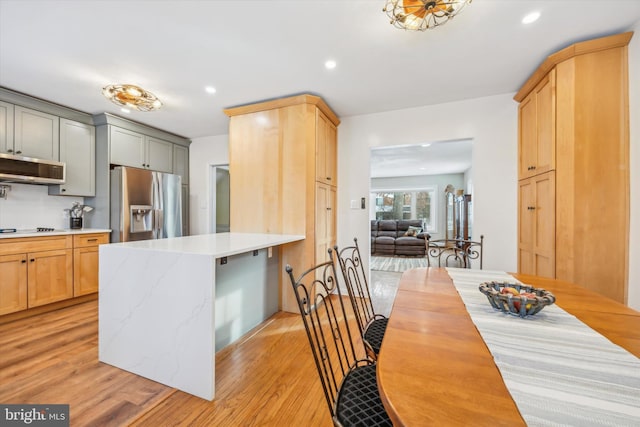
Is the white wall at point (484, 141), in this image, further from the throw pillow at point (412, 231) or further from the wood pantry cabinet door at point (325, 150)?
the throw pillow at point (412, 231)

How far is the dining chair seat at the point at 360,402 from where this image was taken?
0.86 metres

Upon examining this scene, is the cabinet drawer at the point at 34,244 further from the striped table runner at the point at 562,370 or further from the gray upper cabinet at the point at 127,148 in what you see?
the striped table runner at the point at 562,370

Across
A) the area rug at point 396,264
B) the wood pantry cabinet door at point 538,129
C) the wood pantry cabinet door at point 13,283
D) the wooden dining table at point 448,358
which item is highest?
the wood pantry cabinet door at point 538,129

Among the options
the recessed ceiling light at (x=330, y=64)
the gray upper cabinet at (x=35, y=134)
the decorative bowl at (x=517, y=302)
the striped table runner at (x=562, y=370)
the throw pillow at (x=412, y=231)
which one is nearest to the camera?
the striped table runner at (x=562, y=370)

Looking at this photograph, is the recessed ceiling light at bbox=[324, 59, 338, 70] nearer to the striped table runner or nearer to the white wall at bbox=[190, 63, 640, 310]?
the white wall at bbox=[190, 63, 640, 310]

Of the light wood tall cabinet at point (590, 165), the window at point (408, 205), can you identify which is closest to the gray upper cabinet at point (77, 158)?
the light wood tall cabinet at point (590, 165)

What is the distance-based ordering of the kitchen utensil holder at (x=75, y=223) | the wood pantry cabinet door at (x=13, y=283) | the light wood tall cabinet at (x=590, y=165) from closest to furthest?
the light wood tall cabinet at (x=590, y=165) < the wood pantry cabinet door at (x=13, y=283) < the kitchen utensil holder at (x=75, y=223)

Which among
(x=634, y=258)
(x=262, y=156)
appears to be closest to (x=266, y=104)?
(x=262, y=156)

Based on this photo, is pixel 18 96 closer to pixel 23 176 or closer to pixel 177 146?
pixel 23 176

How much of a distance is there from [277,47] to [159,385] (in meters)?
2.55

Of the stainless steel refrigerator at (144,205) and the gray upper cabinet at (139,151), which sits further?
the gray upper cabinet at (139,151)

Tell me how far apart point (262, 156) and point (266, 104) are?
0.59 m

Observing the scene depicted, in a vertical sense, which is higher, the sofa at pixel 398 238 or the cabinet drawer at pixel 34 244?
the cabinet drawer at pixel 34 244

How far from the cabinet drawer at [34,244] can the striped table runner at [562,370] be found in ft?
13.0
